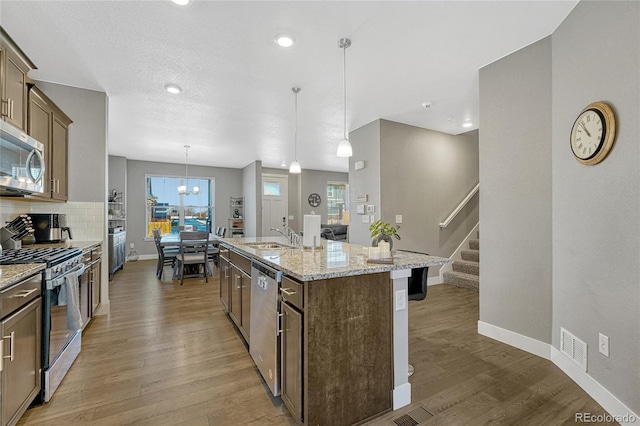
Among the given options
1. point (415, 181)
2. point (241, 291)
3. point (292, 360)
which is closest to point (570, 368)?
point (292, 360)

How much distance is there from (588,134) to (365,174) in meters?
3.00

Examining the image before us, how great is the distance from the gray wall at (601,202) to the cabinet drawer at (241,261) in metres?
2.45

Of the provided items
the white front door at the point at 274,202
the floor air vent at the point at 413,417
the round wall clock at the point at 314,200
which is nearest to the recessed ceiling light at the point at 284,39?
the floor air vent at the point at 413,417

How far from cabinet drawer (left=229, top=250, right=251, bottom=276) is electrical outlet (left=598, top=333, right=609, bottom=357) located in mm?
2457

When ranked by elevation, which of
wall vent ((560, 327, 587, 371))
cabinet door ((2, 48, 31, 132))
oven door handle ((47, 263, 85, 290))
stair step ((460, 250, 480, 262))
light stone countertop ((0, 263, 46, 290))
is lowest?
wall vent ((560, 327, 587, 371))

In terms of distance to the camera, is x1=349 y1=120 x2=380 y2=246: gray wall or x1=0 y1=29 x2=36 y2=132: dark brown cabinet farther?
x1=349 y1=120 x2=380 y2=246: gray wall

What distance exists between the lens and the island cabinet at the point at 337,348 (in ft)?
5.02

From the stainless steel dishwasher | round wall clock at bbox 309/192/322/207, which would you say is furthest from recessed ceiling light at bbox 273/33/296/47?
round wall clock at bbox 309/192/322/207

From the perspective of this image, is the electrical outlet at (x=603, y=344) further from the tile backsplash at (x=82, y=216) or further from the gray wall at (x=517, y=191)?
the tile backsplash at (x=82, y=216)

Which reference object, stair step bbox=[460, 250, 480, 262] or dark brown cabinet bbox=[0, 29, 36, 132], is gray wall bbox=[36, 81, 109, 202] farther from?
stair step bbox=[460, 250, 480, 262]

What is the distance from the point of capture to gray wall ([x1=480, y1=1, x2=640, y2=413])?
1664 mm

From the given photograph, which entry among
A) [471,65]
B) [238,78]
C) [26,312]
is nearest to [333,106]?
[238,78]

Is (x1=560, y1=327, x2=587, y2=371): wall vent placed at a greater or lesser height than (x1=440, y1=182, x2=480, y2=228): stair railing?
lesser

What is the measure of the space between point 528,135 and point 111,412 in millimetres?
3738
